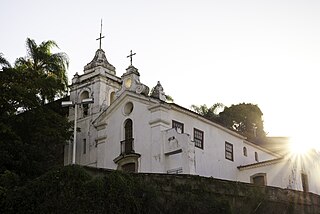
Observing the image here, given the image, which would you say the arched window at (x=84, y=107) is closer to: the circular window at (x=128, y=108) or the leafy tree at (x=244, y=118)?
the circular window at (x=128, y=108)

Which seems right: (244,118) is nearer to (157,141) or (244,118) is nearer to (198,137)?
(198,137)

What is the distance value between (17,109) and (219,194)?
549 inches

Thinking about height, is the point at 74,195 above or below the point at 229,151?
below

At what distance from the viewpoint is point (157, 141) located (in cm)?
3091

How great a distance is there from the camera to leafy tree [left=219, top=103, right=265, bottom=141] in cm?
5941

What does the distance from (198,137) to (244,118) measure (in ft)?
93.6

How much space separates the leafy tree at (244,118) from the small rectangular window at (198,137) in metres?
25.5

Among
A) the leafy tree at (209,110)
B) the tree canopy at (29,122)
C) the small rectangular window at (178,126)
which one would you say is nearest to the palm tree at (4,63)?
the tree canopy at (29,122)

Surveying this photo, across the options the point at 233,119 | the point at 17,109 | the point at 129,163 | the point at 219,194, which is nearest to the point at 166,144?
the point at 129,163

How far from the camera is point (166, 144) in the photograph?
3047 cm

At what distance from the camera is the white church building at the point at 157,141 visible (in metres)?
30.7

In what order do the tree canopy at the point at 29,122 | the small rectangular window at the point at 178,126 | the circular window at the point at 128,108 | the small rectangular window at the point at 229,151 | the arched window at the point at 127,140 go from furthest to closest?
the small rectangular window at the point at 229,151, the circular window at the point at 128,108, the arched window at the point at 127,140, the small rectangular window at the point at 178,126, the tree canopy at the point at 29,122

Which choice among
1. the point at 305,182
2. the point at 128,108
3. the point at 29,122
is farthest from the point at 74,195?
the point at 305,182

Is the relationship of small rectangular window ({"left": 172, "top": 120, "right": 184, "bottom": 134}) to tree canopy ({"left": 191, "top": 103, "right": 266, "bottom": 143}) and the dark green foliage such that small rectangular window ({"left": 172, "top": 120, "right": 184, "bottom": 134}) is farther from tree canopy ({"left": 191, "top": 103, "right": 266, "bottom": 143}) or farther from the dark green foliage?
tree canopy ({"left": 191, "top": 103, "right": 266, "bottom": 143})
